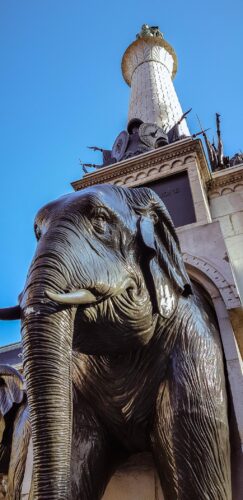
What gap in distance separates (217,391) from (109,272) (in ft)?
2.70

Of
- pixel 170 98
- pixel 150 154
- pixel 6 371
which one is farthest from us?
pixel 170 98

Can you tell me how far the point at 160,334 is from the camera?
7.02 ft

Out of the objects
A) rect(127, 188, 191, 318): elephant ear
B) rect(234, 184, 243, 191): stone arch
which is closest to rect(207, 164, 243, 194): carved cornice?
rect(234, 184, 243, 191): stone arch

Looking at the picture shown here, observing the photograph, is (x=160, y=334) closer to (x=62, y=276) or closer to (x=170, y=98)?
(x=62, y=276)

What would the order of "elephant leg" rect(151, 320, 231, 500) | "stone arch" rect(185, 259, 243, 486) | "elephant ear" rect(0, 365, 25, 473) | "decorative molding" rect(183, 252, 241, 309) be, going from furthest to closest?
1. "elephant ear" rect(0, 365, 25, 473)
2. "decorative molding" rect(183, 252, 241, 309)
3. "stone arch" rect(185, 259, 243, 486)
4. "elephant leg" rect(151, 320, 231, 500)

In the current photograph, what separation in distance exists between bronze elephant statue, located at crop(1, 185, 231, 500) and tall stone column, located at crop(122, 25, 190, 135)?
461 centimetres

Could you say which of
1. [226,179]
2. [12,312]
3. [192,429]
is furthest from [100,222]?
[226,179]

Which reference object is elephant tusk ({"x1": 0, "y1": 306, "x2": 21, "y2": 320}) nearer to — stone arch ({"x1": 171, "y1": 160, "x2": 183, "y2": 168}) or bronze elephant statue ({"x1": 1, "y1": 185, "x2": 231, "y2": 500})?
bronze elephant statue ({"x1": 1, "y1": 185, "x2": 231, "y2": 500})

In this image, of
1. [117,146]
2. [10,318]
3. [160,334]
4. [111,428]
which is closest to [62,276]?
[10,318]

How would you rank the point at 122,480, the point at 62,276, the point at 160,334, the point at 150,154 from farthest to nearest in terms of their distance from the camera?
the point at 150,154 < the point at 122,480 < the point at 160,334 < the point at 62,276

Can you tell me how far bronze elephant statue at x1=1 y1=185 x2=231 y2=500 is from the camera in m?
1.54

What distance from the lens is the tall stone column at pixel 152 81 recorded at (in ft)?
27.6

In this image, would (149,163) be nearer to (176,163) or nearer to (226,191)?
(176,163)

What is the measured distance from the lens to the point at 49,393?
1.51 m
